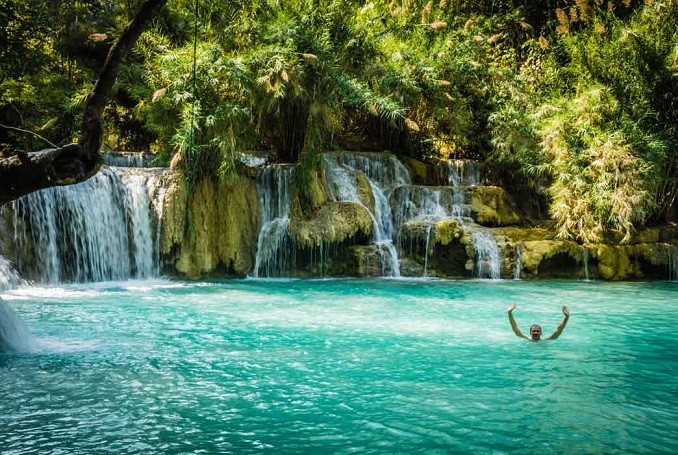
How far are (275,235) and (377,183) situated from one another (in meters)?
4.44

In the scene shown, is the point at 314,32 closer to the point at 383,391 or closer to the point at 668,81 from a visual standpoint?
the point at 668,81

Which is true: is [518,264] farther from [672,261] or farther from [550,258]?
[672,261]

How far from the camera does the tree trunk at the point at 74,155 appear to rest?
5641 millimetres

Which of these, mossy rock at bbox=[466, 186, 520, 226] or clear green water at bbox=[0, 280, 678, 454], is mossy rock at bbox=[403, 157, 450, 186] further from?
clear green water at bbox=[0, 280, 678, 454]

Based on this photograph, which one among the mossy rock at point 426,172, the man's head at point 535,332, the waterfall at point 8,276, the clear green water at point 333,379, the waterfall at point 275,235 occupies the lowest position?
the clear green water at point 333,379

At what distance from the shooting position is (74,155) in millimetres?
5742

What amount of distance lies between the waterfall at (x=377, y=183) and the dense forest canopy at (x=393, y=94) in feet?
3.14

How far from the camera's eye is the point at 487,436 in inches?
191

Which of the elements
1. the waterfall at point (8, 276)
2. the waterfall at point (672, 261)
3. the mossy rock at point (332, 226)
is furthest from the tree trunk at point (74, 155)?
the waterfall at point (672, 261)

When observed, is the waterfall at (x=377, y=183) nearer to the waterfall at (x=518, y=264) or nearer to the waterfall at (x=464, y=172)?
the waterfall at (x=464, y=172)

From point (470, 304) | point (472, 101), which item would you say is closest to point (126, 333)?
point (470, 304)

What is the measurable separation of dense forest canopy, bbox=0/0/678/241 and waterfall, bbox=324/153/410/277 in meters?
0.96

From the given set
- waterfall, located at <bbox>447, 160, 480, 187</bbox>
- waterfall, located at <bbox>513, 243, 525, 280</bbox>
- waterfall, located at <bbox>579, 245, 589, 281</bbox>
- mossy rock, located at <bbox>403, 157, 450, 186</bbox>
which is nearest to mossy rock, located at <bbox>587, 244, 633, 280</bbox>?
waterfall, located at <bbox>579, 245, 589, 281</bbox>

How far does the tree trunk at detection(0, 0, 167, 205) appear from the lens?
222 inches
